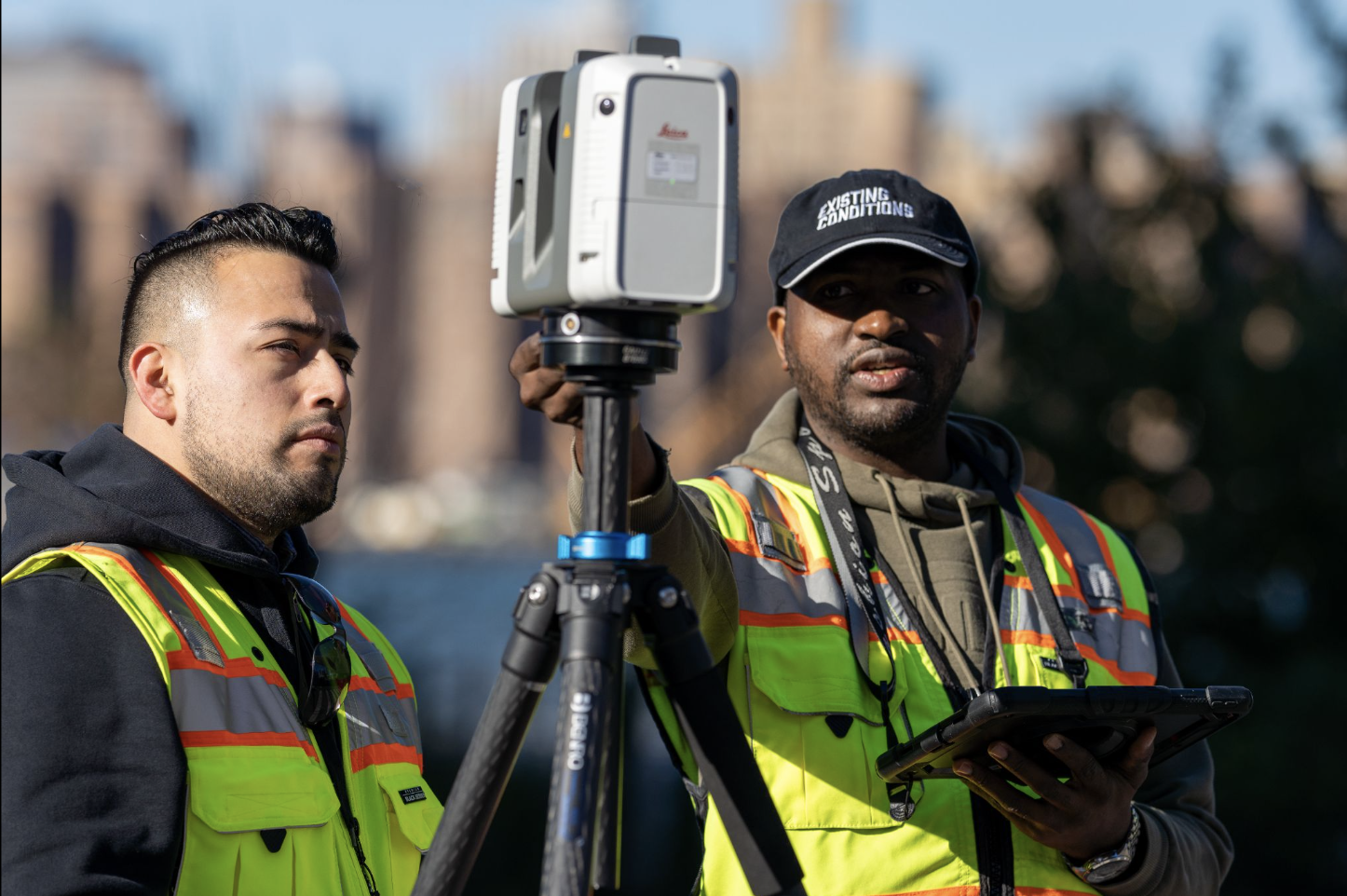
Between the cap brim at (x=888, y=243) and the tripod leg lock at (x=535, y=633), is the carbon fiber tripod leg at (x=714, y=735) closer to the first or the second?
the tripod leg lock at (x=535, y=633)

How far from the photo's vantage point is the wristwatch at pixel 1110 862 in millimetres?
2549

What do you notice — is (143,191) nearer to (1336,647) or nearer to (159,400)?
(1336,647)

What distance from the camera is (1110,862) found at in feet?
8.37

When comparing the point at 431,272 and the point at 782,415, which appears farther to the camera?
the point at 431,272

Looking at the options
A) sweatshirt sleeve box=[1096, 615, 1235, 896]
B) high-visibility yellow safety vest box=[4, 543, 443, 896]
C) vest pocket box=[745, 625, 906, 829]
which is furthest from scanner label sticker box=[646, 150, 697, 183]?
sweatshirt sleeve box=[1096, 615, 1235, 896]

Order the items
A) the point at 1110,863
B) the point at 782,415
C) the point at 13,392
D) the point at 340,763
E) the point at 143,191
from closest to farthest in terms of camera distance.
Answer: the point at 340,763 < the point at 1110,863 < the point at 782,415 < the point at 13,392 < the point at 143,191

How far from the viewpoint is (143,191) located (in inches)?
1347

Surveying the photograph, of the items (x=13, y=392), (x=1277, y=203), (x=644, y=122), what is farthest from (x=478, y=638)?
(x=644, y=122)

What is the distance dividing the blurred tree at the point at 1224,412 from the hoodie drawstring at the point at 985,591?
406 cm

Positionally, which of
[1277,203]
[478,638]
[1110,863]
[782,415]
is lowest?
[478,638]

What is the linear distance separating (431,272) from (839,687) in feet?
143

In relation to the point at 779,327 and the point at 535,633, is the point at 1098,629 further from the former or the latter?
the point at 535,633

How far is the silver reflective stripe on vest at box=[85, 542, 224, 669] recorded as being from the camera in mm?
2150

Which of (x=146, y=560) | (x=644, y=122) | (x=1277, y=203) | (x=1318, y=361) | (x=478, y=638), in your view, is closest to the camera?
(x=644, y=122)
